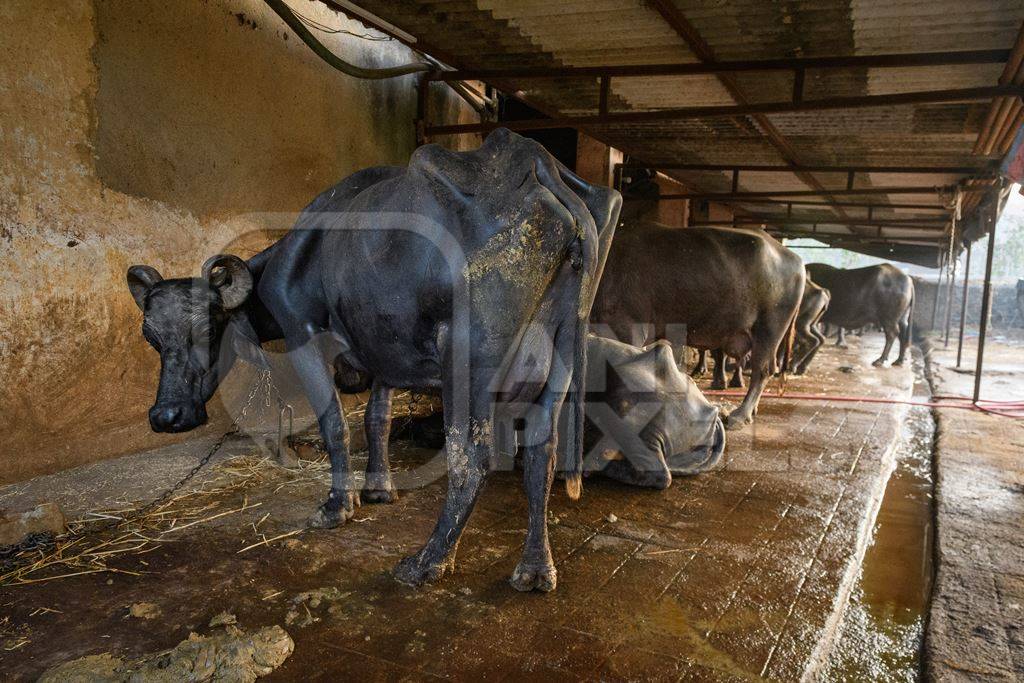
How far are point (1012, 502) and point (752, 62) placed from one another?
12.3 feet

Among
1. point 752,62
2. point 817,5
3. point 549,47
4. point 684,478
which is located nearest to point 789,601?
point 684,478

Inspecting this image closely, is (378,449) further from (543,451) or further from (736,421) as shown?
(736,421)

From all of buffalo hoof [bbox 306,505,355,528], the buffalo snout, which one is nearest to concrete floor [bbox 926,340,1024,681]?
buffalo hoof [bbox 306,505,355,528]

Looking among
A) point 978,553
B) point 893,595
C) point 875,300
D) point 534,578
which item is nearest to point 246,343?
point 534,578

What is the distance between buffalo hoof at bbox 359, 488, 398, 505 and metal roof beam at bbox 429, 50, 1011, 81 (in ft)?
13.5

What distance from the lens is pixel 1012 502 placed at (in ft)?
14.2

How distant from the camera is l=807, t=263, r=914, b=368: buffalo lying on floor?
13.4m

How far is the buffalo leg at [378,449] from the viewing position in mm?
4082

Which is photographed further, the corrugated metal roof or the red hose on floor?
the red hose on floor

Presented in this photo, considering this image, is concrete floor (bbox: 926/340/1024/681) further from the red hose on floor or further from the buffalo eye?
the buffalo eye

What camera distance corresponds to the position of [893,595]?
3.16m

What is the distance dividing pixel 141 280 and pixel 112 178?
1296mm

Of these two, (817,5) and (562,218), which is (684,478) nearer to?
(562,218)

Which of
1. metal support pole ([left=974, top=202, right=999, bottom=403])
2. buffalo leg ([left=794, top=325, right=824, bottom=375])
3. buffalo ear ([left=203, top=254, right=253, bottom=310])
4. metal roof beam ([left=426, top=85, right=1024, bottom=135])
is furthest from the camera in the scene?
buffalo leg ([left=794, top=325, right=824, bottom=375])
